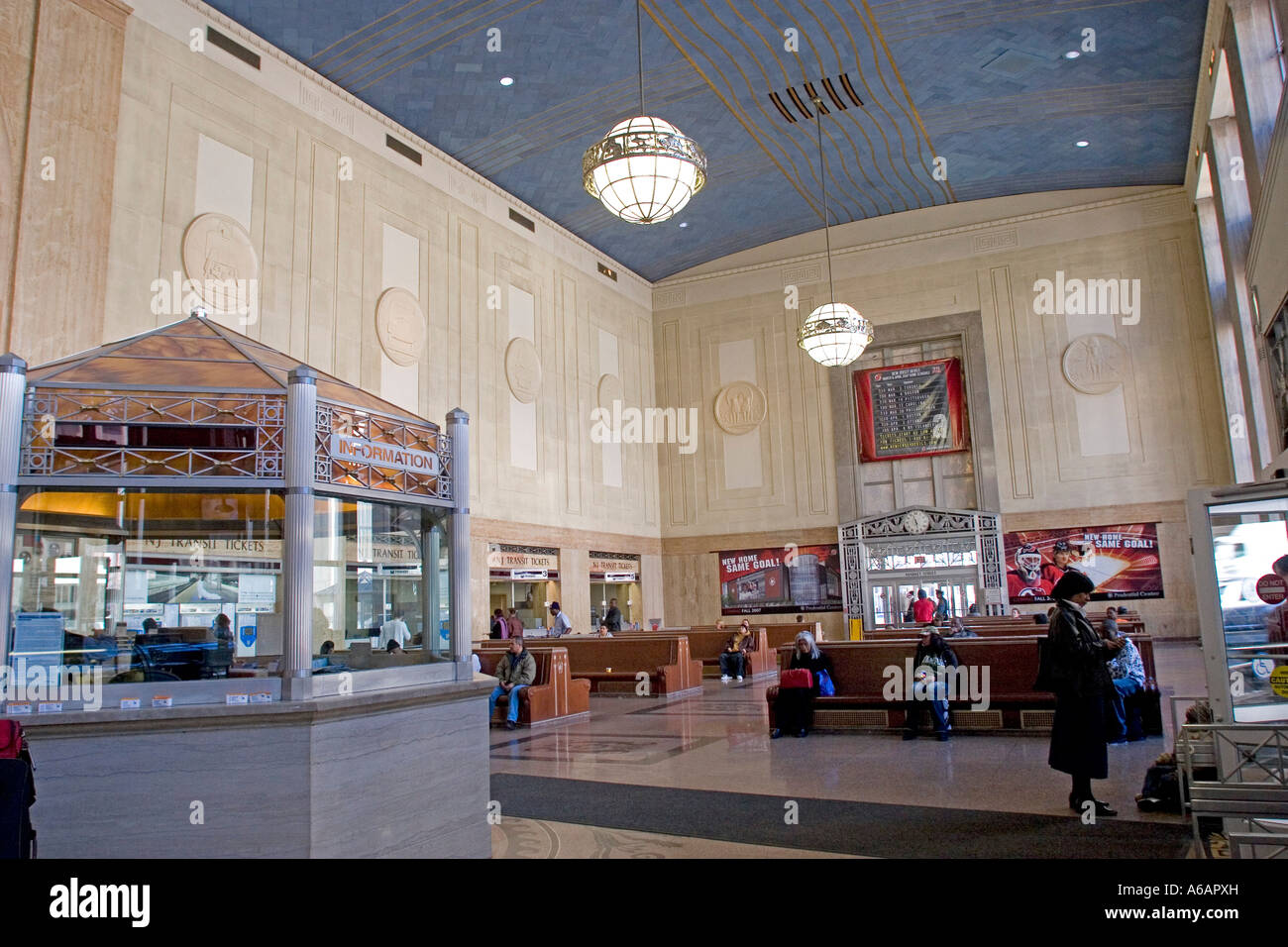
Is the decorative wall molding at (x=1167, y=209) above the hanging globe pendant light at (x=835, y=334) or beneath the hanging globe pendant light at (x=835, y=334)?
above

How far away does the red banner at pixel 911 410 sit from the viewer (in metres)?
21.0

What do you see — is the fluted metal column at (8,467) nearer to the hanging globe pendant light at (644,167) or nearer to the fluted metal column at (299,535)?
the fluted metal column at (299,535)

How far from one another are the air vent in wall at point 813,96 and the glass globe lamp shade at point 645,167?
8022 mm

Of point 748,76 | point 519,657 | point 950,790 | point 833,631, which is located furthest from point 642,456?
point 950,790

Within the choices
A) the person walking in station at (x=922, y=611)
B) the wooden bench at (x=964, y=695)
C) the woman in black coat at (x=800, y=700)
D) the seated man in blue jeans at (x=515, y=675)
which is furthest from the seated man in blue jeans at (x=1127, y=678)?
the person walking in station at (x=922, y=611)

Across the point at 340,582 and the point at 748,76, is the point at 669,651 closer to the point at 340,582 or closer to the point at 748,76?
the point at 340,582

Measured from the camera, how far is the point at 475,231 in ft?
57.9

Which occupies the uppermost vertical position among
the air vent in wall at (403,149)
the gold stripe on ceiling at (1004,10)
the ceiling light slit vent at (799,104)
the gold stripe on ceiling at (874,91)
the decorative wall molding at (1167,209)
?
the ceiling light slit vent at (799,104)

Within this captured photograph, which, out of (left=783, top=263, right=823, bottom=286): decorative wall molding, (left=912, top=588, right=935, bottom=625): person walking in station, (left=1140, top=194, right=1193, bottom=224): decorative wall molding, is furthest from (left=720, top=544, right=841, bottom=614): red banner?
(left=1140, top=194, right=1193, bottom=224): decorative wall molding

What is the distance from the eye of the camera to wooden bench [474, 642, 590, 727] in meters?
9.46

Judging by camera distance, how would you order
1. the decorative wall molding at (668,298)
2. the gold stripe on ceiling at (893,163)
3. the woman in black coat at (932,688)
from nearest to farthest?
the woman in black coat at (932,688), the gold stripe on ceiling at (893,163), the decorative wall molding at (668,298)

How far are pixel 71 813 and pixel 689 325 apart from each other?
21708 millimetres

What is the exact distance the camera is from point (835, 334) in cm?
1585

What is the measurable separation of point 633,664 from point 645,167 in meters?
7.32
